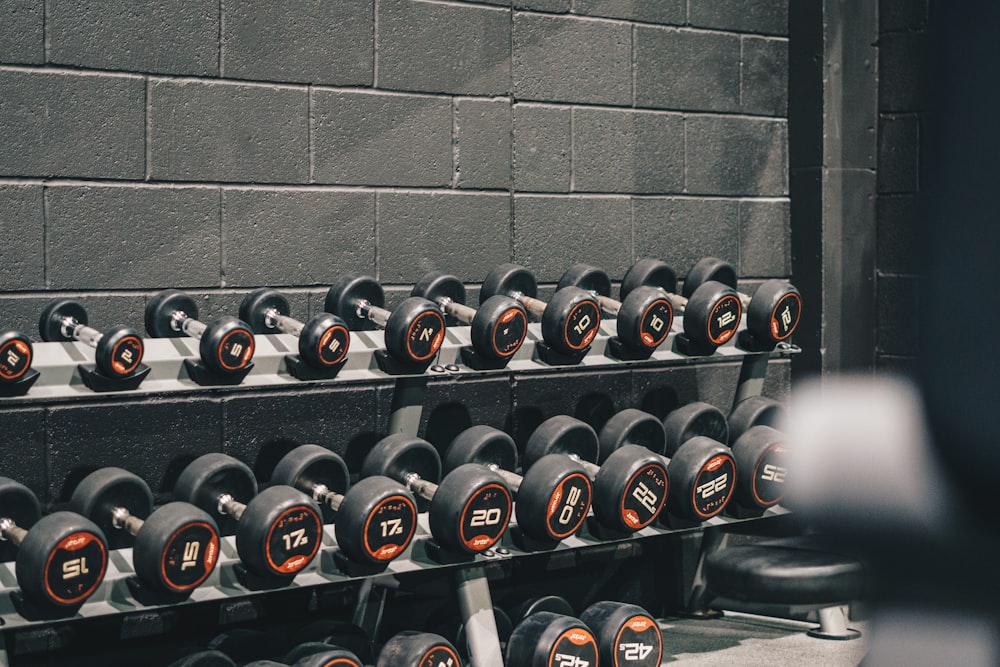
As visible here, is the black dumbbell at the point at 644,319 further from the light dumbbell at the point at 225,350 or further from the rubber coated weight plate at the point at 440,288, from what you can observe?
the light dumbbell at the point at 225,350

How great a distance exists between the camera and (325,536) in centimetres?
203

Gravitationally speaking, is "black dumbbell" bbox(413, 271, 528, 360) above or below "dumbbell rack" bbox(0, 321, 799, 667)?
above

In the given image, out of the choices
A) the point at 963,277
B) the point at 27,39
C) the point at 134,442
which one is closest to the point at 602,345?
the point at 134,442

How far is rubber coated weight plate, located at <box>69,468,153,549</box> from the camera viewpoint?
6.40 feet

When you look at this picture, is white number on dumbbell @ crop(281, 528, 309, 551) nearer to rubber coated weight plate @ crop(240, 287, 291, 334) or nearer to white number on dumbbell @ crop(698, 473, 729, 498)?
rubber coated weight plate @ crop(240, 287, 291, 334)

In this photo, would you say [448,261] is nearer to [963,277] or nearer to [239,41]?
[239,41]

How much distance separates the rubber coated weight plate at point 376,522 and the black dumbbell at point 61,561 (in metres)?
0.41

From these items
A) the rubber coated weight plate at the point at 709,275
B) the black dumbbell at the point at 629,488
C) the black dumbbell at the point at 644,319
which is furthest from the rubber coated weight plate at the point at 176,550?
A: the rubber coated weight plate at the point at 709,275

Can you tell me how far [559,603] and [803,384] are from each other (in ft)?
3.71

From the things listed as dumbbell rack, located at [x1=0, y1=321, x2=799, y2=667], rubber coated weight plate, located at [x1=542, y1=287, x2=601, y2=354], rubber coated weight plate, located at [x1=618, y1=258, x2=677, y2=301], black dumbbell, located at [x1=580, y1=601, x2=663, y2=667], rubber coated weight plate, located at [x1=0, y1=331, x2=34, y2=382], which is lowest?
black dumbbell, located at [x1=580, y1=601, x2=663, y2=667]

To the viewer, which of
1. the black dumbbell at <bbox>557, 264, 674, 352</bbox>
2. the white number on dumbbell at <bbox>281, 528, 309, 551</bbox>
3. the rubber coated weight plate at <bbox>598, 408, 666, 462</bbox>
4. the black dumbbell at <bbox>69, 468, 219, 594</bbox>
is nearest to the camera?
the black dumbbell at <bbox>69, 468, 219, 594</bbox>

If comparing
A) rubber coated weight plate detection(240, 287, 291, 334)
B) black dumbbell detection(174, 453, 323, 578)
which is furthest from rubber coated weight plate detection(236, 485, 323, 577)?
rubber coated weight plate detection(240, 287, 291, 334)

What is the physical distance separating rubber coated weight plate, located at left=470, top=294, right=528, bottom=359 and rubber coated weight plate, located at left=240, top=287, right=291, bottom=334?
400 mm

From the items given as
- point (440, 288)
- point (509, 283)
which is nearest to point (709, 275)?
point (509, 283)
